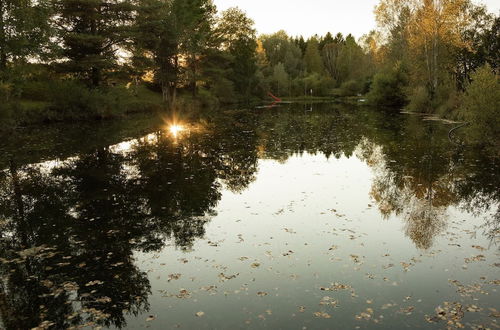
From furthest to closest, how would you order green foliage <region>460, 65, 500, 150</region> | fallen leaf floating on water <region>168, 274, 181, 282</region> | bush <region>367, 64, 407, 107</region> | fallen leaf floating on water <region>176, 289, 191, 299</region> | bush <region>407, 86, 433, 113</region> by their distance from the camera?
bush <region>367, 64, 407, 107</region> → bush <region>407, 86, 433, 113</region> → green foliage <region>460, 65, 500, 150</region> → fallen leaf floating on water <region>168, 274, 181, 282</region> → fallen leaf floating on water <region>176, 289, 191, 299</region>

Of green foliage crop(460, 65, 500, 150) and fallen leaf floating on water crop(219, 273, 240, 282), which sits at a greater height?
green foliage crop(460, 65, 500, 150)

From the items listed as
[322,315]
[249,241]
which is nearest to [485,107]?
[249,241]

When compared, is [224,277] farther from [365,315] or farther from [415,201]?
[415,201]

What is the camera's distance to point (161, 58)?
55.2 meters

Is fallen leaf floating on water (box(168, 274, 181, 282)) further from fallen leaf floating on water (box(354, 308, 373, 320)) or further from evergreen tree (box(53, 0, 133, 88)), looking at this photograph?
evergreen tree (box(53, 0, 133, 88))

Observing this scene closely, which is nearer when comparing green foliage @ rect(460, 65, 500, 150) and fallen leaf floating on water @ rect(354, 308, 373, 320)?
fallen leaf floating on water @ rect(354, 308, 373, 320)

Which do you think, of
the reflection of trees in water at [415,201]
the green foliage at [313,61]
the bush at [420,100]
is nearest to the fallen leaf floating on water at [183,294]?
the reflection of trees in water at [415,201]

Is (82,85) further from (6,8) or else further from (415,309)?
(415,309)

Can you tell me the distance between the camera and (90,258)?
9.81 metres

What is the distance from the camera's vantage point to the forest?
2903 centimetres

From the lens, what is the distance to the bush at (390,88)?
58062mm

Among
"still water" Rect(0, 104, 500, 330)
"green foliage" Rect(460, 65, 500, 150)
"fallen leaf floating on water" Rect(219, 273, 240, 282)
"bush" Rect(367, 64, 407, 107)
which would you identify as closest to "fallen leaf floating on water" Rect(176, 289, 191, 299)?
"still water" Rect(0, 104, 500, 330)

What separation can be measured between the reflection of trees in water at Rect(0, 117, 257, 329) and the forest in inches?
549

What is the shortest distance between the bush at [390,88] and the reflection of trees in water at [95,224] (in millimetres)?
43694
